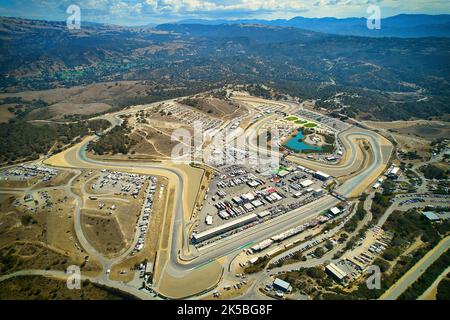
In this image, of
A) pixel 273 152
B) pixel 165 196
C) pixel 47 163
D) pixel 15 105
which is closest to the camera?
pixel 165 196

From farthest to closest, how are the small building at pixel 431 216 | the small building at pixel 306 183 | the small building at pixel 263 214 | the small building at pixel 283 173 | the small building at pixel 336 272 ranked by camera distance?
the small building at pixel 283 173
the small building at pixel 306 183
the small building at pixel 263 214
the small building at pixel 431 216
the small building at pixel 336 272

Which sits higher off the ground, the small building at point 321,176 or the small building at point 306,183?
the small building at point 321,176

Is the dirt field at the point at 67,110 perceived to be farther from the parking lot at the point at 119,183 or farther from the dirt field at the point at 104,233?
the dirt field at the point at 104,233

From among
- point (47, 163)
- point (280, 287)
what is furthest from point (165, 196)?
point (47, 163)

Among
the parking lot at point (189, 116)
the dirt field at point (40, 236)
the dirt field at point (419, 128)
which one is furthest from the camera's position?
the parking lot at point (189, 116)

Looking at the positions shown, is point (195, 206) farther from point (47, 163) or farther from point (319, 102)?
point (319, 102)

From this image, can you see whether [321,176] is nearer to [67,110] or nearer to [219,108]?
[219,108]

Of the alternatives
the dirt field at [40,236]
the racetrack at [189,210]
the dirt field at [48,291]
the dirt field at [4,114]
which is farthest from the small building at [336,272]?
the dirt field at [4,114]

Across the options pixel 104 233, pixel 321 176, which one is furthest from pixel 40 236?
pixel 321 176
